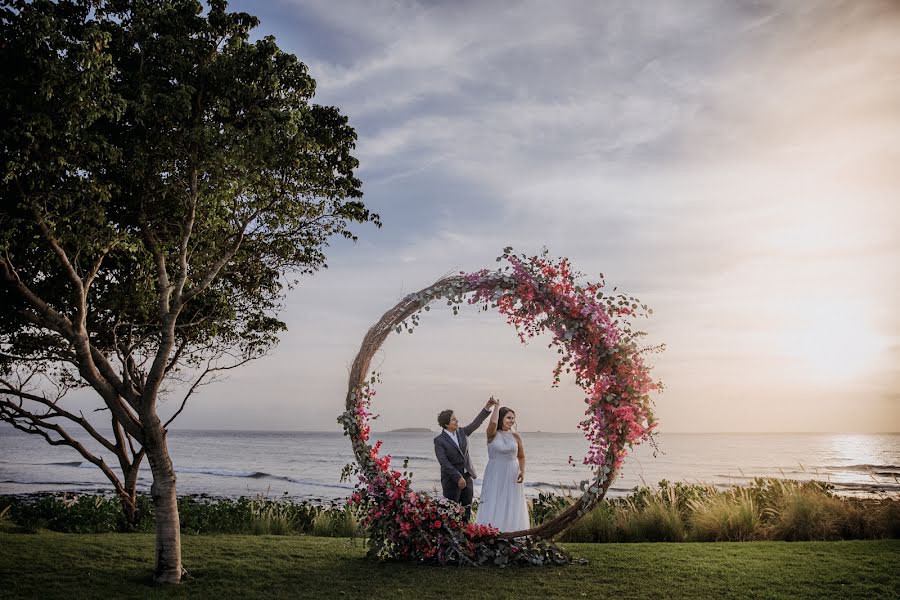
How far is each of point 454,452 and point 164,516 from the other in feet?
12.3

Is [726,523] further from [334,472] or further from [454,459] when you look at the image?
[334,472]

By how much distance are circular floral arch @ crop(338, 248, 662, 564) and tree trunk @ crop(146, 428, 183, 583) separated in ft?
7.43

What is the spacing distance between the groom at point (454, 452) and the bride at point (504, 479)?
0.74ft

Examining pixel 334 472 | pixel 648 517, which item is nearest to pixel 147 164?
pixel 648 517

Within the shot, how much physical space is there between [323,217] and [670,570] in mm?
7216

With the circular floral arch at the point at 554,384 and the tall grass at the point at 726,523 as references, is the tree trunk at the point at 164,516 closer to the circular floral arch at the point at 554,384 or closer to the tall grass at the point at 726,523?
the circular floral arch at the point at 554,384

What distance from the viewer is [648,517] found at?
11.7 metres

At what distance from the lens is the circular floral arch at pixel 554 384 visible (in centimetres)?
866

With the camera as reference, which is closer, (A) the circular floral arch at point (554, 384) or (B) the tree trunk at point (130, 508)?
(A) the circular floral arch at point (554, 384)

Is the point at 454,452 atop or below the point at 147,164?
below

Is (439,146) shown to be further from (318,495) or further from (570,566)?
(318,495)

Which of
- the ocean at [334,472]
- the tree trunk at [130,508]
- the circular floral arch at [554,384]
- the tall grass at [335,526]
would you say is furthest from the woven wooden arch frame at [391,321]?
the ocean at [334,472]

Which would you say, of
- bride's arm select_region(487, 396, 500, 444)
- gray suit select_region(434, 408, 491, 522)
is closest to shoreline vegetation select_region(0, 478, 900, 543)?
gray suit select_region(434, 408, 491, 522)

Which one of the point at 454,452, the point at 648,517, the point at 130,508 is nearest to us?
the point at 454,452
